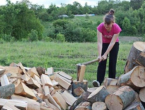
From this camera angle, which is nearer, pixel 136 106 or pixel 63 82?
pixel 136 106

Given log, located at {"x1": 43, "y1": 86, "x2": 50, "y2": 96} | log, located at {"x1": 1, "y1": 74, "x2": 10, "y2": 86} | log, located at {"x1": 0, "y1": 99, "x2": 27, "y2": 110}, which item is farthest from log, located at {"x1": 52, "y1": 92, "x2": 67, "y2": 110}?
log, located at {"x1": 0, "y1": 99, "x2": 27, "y2": 110}

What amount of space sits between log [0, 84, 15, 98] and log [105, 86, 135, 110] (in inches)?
49.1

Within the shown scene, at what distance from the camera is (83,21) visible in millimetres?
32594

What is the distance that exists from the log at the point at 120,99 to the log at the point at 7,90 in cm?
125

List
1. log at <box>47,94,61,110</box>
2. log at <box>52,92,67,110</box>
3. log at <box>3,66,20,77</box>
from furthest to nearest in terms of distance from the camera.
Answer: log at <box>3,66,20,77</box> → log at <box>52,92,67,110</box> → log at <box>47,94,61,110</box>

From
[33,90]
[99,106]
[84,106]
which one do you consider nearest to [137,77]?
[99,106]

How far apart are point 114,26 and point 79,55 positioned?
4.55 metres

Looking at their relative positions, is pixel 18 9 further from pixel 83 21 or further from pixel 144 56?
pixel 144 56

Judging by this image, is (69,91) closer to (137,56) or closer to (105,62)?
(105,62)

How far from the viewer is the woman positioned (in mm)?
Answer: 4128

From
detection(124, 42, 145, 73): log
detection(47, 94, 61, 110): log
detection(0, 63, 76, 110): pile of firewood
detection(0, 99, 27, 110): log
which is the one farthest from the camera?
detection(47, 94, 61, 110): log

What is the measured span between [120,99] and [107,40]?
1.57m

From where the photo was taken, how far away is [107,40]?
440 cm

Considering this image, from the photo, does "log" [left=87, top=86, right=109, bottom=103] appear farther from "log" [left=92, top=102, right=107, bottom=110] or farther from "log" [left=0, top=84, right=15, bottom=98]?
"log" [left=0, top=84, right=15, bottom=98]
